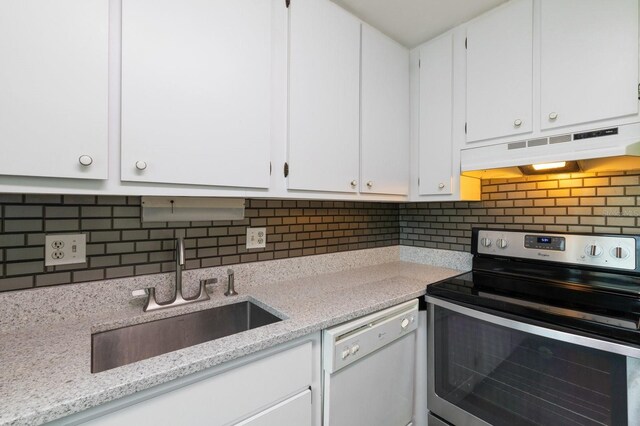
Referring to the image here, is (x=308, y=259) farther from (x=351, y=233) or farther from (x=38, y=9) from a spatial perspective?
(x=38, y=9)

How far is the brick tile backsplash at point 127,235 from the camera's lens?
100 centimetres

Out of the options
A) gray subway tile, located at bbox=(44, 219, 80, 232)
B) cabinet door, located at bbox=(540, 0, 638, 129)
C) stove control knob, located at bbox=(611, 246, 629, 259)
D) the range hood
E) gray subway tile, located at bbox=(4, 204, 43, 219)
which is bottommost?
stove control knob, located at bbox=(611, 246, 629, 259)

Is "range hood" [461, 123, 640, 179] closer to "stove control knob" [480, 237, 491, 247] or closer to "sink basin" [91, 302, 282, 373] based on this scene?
"stove control knob" [480, 237, 491, 247]

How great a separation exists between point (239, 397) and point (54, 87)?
104 cm

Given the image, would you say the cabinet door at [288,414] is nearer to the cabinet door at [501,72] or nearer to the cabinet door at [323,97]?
the cabinet door at [323,97]

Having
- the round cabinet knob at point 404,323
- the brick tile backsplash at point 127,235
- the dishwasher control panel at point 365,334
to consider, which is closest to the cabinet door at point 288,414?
the dishwasher control panel at point 365,334

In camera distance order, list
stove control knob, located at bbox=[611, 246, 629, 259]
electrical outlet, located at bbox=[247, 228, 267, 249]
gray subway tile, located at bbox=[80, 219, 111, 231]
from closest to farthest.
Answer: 1. gray subway tile, located at bbox=[80, 219, 111, 231]
2. stove control knob, located at bbox=[611, 246, 629, 259]
3. electrical outlet, located at bbox=[247, 228, 267, 249]

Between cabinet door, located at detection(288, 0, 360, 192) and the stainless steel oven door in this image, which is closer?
the stainless steel oven door

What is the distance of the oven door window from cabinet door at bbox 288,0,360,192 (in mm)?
886

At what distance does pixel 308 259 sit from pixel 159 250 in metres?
0.81

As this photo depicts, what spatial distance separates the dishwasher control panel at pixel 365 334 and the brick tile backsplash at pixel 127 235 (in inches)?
25.0

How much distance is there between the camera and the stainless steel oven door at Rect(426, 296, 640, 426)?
949 millimetres

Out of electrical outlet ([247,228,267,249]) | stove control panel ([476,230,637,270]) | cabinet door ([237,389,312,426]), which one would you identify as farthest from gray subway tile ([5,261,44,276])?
stove control panel ([476,230,637,270])

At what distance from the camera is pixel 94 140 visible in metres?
0.86
